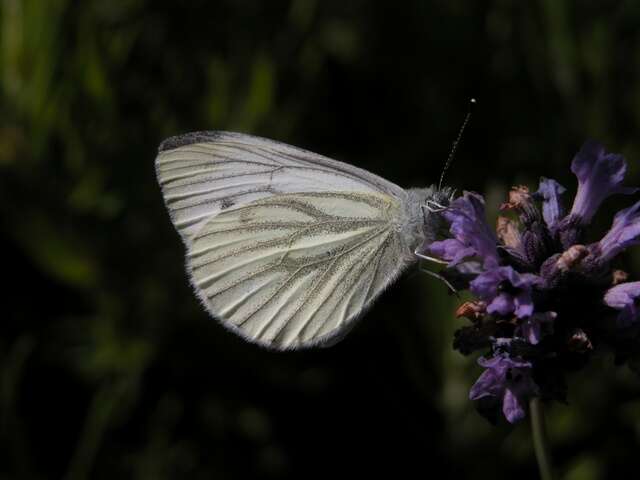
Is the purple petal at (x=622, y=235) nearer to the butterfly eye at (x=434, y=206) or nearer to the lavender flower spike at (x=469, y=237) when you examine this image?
the lavender flower spike at (x=469, y=237)

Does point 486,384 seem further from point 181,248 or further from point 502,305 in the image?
point 181,248

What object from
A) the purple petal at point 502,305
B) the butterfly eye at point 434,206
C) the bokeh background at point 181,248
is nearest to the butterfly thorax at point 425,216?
the butterfly eye at point 434,206

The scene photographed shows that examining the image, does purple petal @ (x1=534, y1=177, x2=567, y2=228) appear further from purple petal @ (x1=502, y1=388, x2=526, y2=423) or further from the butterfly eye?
purple petal @ (x1=502, y1=388, x2=526, y2=423)

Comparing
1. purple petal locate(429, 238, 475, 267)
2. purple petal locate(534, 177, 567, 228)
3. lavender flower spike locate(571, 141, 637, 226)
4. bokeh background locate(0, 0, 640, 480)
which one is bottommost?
bokeh background locate(0, 0, 640, 480)

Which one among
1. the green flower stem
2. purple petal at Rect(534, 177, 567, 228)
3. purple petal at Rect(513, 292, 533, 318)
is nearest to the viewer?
purple petal at Rect(513, 292, 533, 318)

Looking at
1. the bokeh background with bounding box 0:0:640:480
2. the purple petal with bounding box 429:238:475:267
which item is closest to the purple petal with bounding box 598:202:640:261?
the purple petal with bounding box 429:238:475:267

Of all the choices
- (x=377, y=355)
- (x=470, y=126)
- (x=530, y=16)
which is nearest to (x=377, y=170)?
(x=470, y=126)

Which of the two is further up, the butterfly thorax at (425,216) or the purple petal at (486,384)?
the butterfly thorax at (425,216)

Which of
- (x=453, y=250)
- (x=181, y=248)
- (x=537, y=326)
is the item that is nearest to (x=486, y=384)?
(x=537, y=326)
